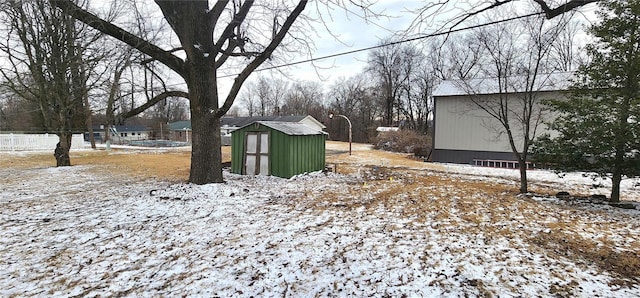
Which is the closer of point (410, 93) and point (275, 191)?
point (275, 191)

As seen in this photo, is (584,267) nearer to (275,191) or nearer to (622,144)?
(622,144)

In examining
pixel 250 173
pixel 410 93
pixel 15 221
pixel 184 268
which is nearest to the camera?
pixel 184 268

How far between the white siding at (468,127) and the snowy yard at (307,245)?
30.0ft

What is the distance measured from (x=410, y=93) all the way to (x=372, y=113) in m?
6.23

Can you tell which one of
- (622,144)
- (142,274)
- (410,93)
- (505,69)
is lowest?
(142,274)

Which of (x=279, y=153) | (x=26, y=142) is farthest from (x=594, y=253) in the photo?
(x=26, y=142)

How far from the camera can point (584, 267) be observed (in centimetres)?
313

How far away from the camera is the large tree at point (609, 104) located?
563cm

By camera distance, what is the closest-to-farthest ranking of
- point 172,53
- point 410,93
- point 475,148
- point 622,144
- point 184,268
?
point 184,268 → point 622,144 → point 172,53 → point 475,148 → point 410,93

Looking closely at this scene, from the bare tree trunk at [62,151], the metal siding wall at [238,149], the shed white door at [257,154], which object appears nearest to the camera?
the shed white door at [257,154]

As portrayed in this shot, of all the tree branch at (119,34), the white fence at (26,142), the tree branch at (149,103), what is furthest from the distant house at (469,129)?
the white fence at (26,142)

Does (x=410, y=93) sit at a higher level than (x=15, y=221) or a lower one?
higher

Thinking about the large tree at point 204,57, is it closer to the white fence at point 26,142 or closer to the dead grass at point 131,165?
the dead grass at point 131,165

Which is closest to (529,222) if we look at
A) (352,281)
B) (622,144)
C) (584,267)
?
(584,267)
